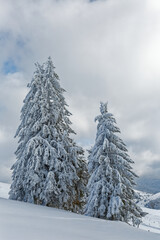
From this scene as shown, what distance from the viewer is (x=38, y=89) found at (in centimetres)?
1733

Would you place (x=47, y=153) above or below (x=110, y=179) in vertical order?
above

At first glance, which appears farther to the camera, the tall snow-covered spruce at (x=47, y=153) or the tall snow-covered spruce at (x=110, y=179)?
the tall snow-covered spruce at (x=47, y=153)

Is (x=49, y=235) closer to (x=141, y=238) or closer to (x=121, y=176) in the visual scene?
(x=141, y=238)

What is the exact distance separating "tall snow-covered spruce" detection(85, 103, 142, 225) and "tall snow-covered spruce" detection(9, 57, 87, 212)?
1.77 metres

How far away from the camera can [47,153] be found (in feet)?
50.0

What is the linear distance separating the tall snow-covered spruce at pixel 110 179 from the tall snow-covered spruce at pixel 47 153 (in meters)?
1.77

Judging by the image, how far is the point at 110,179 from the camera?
1516cm

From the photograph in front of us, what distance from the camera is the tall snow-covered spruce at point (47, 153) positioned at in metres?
15.1

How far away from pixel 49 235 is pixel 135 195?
1291 cm

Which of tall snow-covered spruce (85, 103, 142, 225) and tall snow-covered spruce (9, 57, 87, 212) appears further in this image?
tall snow-covered spruce (9, 57, 87, 212)

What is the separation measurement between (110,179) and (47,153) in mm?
4793

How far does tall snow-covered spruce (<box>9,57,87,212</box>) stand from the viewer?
595 inches

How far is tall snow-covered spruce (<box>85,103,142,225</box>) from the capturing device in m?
14.7

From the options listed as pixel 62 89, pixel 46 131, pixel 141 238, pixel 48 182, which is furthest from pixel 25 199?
pixel 141 238
